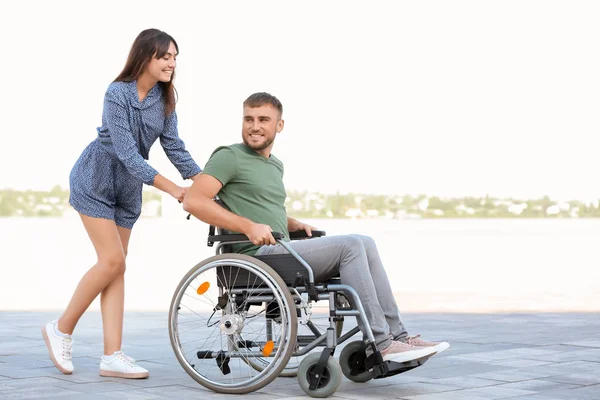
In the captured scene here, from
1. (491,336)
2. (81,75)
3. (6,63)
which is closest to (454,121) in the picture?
(81,75)

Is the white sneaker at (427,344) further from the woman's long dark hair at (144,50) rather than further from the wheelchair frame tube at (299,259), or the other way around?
the woman's long dark hair at (144,50)

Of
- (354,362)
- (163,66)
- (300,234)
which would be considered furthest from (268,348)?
(163,66)

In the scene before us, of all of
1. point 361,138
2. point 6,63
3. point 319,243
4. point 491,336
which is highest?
point 6,63

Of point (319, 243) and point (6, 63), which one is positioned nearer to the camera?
point (319, 243)

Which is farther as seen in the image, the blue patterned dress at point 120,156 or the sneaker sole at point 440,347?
the blue patterned dress at point 120,156

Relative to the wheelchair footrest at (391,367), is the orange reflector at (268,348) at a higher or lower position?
higher

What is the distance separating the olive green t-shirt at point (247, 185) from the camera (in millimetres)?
3859

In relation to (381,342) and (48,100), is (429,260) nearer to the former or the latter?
(381,342)

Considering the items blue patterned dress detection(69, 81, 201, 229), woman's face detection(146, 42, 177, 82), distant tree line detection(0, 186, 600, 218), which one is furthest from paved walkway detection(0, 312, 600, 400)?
distant tree line detection(0, 186, 600, 218)

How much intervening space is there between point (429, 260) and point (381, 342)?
9.28 meters

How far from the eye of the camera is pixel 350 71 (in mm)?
36281

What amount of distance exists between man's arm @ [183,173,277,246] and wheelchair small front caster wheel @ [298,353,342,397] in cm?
46

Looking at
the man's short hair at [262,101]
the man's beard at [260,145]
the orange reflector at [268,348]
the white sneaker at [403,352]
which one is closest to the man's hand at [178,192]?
the man's beard at [260,145]

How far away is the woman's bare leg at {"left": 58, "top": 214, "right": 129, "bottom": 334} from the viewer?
4195 mm
